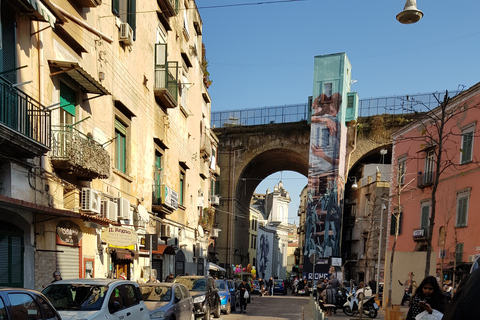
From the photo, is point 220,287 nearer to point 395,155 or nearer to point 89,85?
point 89,85

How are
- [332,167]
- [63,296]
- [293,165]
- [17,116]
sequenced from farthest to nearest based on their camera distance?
[293,165]
[332,167]
[17,116]
[63,296]

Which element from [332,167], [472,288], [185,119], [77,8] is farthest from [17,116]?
[332,167]

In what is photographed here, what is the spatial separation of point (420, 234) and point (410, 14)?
18.2 m

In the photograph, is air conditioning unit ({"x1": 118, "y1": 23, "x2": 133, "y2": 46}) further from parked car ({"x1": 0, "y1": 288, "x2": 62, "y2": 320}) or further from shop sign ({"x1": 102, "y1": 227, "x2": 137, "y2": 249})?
parked car ({"x1": 0, "y1": 288, "x2": 62, "y2": 320})

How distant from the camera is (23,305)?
6012mm

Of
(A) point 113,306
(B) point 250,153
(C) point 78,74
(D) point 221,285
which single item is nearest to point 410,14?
(C) point 78,74

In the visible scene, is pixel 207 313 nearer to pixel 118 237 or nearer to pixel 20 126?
pixel 118 237

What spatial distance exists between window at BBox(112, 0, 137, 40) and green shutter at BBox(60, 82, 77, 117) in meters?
4.26

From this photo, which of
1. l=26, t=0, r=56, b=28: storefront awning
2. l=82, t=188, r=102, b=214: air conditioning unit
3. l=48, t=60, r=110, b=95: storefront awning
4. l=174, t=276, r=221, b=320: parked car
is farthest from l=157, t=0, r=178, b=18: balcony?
l=174, t=276, r=221, b=320: parked car

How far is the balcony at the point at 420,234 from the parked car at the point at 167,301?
55.0ft

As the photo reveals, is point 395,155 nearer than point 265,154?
Yes

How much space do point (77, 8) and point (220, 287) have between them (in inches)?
498

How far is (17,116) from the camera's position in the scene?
9.88 m

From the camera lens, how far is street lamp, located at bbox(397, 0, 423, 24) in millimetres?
10469
